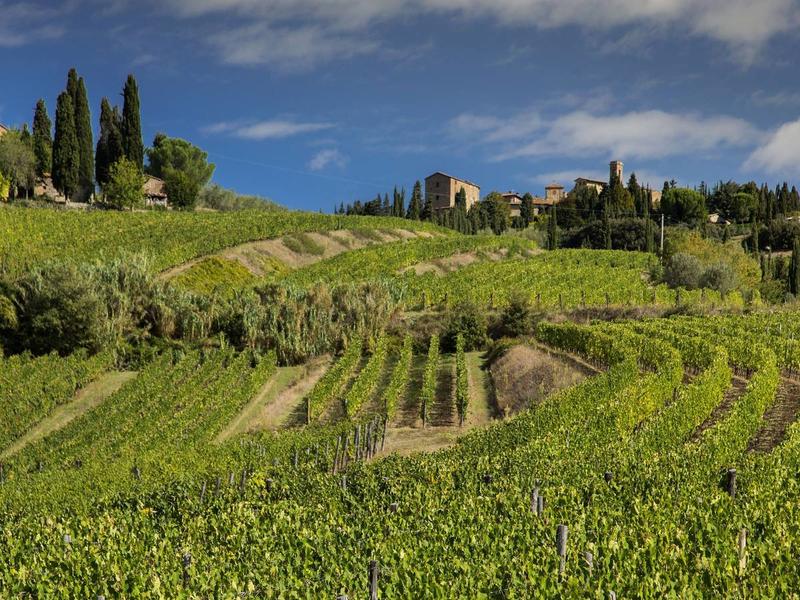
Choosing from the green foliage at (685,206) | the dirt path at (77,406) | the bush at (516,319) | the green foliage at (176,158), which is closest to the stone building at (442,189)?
the green foliage at (685,206)

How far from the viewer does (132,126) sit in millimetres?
80062

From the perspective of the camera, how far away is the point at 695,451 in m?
16.3

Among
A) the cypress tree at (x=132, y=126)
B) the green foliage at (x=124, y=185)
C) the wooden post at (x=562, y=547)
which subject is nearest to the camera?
the wooden post at (x=562, y=547)

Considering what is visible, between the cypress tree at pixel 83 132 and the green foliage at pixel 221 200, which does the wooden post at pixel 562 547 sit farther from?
the green foliage at pixel 221 200

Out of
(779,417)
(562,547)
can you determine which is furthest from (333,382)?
(562,547)

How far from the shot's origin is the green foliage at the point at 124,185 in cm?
7338

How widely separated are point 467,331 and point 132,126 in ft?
179

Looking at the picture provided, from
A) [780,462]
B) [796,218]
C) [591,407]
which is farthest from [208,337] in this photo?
[796,218]

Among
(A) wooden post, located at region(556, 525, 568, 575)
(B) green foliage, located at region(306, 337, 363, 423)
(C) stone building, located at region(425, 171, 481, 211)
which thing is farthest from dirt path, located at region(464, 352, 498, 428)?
(C) stone building, located at region(425, 171, 481, 211)

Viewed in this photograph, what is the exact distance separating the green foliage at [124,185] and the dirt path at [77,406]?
4132 cm

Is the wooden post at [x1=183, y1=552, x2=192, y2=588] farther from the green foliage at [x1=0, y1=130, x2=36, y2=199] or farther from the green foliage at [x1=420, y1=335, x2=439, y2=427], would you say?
the green foliage at [x1=0, y1=130, x2=36, y2=199]

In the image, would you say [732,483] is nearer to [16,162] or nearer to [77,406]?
[77,406]

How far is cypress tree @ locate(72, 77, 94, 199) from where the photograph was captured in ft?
242

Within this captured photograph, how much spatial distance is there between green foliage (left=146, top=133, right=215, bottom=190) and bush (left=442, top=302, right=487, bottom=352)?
5925 centimetres
